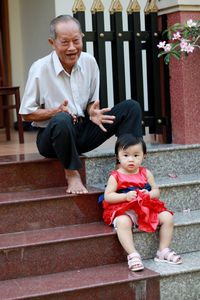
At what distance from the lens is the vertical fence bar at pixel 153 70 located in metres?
5.70

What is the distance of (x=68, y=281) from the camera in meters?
4.04

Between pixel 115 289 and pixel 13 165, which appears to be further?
pixel 13 165

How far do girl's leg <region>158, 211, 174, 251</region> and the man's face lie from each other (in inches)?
51.3

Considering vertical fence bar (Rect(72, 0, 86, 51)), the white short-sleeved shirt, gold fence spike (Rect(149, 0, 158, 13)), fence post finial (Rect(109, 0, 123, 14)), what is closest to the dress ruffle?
the white short-sleeved shirt

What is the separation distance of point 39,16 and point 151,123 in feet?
11.5

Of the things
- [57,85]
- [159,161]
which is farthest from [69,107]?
[159,161]

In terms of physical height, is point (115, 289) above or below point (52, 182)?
below

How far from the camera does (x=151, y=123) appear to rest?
5.84 meters

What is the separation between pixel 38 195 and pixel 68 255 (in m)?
0.57

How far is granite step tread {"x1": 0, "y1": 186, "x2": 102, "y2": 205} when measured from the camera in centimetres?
450

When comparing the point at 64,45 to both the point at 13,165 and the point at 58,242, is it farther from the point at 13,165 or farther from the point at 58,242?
the point at 58,242

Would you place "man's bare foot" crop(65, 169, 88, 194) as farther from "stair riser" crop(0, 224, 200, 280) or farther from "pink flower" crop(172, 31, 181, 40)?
"pink flower" crop(172, 31, 181, 40)

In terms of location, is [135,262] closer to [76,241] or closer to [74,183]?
[76,241]

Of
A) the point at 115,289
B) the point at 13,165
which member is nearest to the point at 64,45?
the point at 13,165
